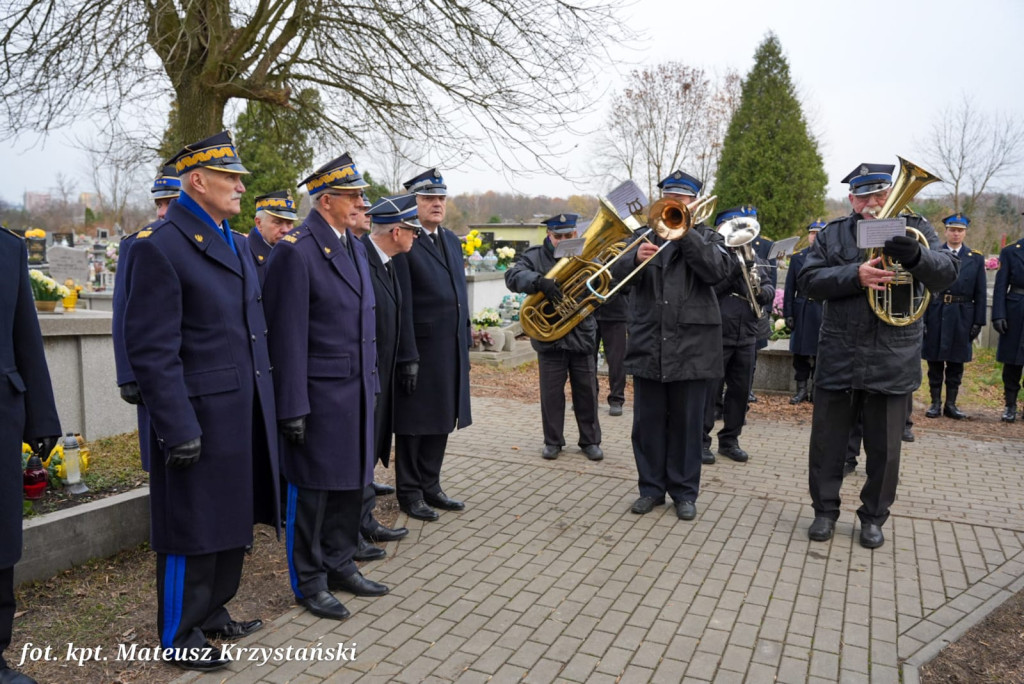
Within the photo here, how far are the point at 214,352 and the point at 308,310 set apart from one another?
24.8 inches

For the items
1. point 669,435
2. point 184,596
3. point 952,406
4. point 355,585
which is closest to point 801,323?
Result: point 952,406

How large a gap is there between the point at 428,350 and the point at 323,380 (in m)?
1.42

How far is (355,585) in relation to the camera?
4.23 m

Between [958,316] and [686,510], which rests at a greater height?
[958,316]

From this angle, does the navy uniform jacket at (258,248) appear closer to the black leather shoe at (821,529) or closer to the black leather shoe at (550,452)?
the black leather shoe at (550,452)

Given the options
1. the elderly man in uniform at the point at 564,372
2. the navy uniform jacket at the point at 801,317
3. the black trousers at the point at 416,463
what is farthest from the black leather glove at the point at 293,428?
the navy uniform jacket at the point at 801,317

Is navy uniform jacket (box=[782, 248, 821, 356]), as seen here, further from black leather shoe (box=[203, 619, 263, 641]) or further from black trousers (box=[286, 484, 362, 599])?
black leather shoe (box=[203, 619, 263, 641])

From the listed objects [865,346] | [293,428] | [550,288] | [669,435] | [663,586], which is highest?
[550,288]

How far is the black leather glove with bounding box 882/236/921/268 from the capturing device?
14.6 feet

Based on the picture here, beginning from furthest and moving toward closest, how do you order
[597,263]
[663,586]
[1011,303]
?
[1011,303]
[597,263]
[663,586]

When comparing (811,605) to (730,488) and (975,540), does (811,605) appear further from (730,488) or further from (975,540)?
(730,488)

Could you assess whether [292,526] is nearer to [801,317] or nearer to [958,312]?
[801,317]

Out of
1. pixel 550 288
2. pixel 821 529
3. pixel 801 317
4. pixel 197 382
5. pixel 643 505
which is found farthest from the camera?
pixel 801 317

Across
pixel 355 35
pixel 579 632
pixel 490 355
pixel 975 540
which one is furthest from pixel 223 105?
pixel 975 540
